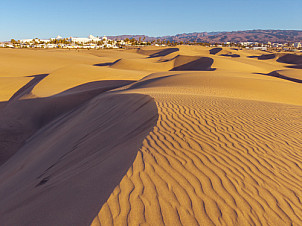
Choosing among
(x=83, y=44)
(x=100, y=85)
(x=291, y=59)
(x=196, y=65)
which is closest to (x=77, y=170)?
(x=100, y=85)

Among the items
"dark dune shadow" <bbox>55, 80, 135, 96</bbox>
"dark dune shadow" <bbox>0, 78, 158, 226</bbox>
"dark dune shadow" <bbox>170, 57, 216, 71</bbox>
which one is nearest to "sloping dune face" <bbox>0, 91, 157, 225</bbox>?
"dark dune shadow" <bbox>0, 78, 158, 226</bbox>

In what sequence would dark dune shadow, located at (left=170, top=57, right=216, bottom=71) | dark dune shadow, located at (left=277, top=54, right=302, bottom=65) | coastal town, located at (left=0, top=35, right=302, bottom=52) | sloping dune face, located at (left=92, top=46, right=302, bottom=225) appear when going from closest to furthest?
1. sloping dune face, located at (left=92, top=46, right=302, bottom=225)
2. dark dune shadow, located at (left=170, top=57, right=216, bottom=71)
3. dark dune shadow, located at (left=277, top=54, right=302, bottom=65)
4. coastal town, located at (left=0, top=35, right=302, bottom=52)

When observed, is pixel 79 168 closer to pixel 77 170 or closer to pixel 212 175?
pixel 77 170

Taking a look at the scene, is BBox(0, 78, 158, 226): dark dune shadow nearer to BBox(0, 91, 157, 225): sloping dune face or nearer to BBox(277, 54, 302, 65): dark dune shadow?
BBox(0, 91, 157, 225): sloping dune face

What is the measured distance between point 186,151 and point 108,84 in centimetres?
1308

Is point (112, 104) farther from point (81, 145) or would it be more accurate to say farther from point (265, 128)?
point (265, 128)

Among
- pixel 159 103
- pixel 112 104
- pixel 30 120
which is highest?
pixel 159 103

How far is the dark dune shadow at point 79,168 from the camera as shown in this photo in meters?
2.94

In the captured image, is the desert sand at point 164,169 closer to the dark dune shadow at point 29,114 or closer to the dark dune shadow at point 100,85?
the dark dune shadow at point 29,114

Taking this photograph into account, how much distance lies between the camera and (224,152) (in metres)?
3.93

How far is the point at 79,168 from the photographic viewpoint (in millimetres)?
4078

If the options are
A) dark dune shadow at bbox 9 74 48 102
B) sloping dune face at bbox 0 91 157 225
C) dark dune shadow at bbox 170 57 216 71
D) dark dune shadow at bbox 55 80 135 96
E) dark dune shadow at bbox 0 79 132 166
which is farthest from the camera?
dark dune shadow at bbox 170 57 216 71

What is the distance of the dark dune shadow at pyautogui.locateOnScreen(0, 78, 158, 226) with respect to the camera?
9.64 ft

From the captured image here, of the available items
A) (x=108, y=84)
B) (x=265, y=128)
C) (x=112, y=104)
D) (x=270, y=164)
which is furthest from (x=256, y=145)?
(x=108, y=84)
